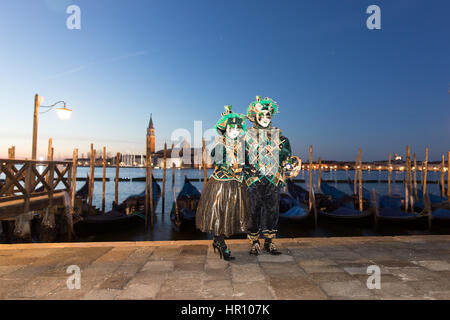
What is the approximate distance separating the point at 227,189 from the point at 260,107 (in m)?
1.01

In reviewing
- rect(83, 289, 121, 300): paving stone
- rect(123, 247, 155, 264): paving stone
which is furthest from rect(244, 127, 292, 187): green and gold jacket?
rect(83, 289, 121, 300): paving stone

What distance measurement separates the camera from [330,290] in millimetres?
2055

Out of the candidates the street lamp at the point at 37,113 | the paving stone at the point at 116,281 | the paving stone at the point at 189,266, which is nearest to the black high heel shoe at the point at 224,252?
the paving stone at the point at 189,266

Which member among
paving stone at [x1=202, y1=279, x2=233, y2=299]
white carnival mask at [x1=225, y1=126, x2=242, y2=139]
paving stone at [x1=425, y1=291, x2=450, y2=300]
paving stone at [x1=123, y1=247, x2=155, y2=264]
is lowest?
paving stone at [x1=123, y1=247, x2=155, y2=264]

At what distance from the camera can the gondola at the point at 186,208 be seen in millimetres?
9641

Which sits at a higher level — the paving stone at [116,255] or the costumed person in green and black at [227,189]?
the costumed person in green and black at [227,189]

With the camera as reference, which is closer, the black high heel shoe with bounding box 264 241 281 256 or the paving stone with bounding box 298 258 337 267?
the paving stone with bounding box 298 258 337 267

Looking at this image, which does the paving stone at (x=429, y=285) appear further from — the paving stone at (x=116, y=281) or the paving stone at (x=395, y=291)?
the paving stone at (x=116, y=281)

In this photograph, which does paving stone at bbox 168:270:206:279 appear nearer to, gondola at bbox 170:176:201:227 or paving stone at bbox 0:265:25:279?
paving stone at bbox 0:265:25:279

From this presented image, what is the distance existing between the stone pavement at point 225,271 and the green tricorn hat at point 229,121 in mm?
1430

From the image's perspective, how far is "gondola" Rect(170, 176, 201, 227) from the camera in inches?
380
